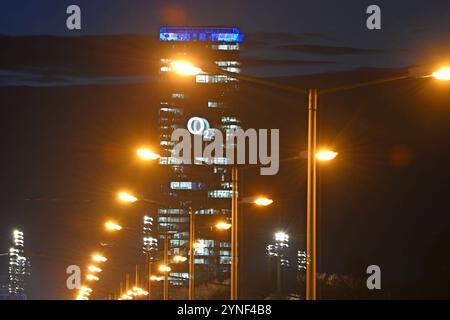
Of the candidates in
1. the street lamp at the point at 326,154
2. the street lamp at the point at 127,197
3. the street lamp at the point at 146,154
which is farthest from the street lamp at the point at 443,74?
the street lamp at the point at 127,197

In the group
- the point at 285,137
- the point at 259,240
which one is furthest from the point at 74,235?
the point at 259,240

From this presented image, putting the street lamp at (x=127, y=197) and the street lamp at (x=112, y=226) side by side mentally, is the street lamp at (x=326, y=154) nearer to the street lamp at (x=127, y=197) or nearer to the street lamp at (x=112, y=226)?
the street lamp at (x=127, y=197)

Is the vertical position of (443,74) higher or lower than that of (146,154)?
higher

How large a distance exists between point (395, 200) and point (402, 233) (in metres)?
5.61

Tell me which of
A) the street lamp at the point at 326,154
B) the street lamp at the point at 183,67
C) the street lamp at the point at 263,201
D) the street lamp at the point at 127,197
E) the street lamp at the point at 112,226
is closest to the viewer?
the street lamp at the point at 183,67

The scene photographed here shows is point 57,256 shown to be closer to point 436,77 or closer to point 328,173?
point 328,173

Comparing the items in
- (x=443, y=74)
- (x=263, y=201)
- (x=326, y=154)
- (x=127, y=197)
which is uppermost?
(x=443, y=74)

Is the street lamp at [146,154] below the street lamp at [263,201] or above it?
above

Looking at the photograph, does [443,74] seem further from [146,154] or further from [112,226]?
[112,226]

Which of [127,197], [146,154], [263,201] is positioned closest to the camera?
[146,154]

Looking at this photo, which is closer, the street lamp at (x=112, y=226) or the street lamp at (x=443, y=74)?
the street lamp at (x=443, y=74)

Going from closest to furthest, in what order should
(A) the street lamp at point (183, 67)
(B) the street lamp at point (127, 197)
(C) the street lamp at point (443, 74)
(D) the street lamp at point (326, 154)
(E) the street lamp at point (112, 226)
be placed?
1. (A) the street lamp at point (183, 67)
2. (C) the street lamp at point (443, 74)
3. (D) the street lamp at point (326, 154)
4. (B) the street lamp at point (127, 197)
5. (E) the street lamp at point (112, 226)

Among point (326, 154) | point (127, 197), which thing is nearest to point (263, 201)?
point (127, 197)

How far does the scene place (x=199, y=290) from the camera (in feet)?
269
